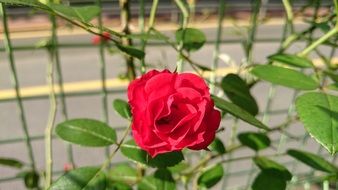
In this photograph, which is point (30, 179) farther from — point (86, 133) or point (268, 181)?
point (268, 181)

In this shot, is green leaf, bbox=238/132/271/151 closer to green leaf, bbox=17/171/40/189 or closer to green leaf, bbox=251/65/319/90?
green leaf, bbox=251/65/319/90

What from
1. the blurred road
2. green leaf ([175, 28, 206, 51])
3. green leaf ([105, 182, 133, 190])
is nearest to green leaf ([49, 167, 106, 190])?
green leaf ([105, 182, 133, 190])

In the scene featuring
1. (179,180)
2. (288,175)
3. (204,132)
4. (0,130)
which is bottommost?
(0,130)

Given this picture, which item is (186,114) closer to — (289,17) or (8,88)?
(289,17)

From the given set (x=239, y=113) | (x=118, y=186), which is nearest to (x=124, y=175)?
(x=118, y=186)

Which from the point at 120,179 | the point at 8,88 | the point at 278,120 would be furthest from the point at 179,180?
the point at 8,88
